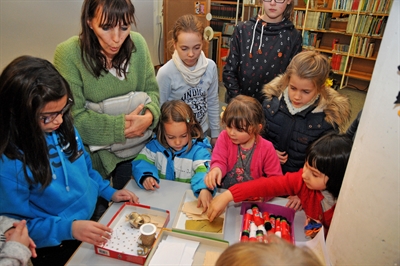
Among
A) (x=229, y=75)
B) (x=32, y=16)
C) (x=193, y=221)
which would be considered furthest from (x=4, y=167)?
(x=32, y=16)

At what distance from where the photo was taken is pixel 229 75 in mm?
2188

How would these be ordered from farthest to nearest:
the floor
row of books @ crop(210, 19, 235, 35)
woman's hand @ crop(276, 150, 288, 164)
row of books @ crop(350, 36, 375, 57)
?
1. row of books @ crop(210, 19, 235, 35)
2. row of books @ crop(350, 36, 375, 57)
3. the floor
4. woman's hand @ crop(276, 150, 288, 164)

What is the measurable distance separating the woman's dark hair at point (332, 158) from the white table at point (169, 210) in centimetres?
22

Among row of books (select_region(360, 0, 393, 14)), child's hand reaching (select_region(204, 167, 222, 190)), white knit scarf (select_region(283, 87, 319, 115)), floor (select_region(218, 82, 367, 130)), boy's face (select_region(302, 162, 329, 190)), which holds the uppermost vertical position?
row of books (select_region(360, 0, 393, 14))

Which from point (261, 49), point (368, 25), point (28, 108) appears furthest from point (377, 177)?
point (368, 25)

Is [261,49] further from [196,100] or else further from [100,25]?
[100,25]

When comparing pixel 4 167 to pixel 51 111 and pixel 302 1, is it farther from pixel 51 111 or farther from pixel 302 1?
pixel 302 1

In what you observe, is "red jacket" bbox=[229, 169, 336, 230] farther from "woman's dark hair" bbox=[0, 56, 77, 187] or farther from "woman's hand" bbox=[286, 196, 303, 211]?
"woman's dark hair" bbox=[0, 56, 77, 187]

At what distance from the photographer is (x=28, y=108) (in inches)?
38.9

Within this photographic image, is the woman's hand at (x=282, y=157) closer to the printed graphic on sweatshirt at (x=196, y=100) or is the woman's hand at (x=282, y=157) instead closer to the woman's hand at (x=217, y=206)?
the woman's hand at (x=217, y=206)

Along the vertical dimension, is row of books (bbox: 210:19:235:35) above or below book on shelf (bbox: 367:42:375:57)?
above

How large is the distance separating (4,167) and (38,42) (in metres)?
3.23

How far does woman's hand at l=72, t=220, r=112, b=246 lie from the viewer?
1.08 meters

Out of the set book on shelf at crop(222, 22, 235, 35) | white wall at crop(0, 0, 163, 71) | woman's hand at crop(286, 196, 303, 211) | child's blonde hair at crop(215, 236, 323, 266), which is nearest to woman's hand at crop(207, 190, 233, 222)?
woman's hand at crop(286, 196, 303, 211)
